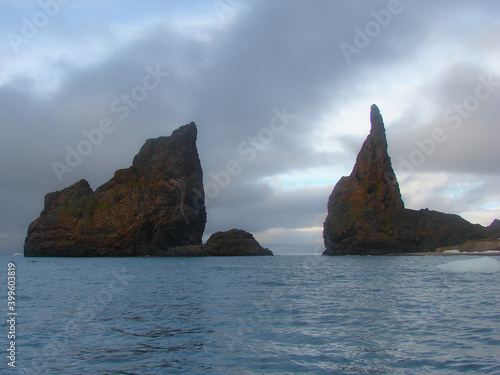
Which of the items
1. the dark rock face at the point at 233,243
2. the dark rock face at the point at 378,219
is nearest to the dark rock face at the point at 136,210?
the dark rock face at the point at 233,243

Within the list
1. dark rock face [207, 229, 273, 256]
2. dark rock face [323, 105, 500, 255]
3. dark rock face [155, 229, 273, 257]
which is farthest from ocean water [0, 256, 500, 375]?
dark rock face [207, 229, 273, 256]

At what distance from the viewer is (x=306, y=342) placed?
62.2ft

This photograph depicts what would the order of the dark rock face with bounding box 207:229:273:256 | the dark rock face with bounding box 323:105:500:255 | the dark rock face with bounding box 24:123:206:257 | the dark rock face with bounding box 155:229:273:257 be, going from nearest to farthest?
the dark rock face with bounding box 323:105:500:255 → the dark rock face with bounding box 155:229:273:257 → the dark rock face with bounding box 24:123:206:257 → the dark rock face with bounding box 207:229:273:256

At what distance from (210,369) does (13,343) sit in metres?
9.42

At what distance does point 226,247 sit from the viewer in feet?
591

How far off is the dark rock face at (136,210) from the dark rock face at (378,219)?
56.7 m

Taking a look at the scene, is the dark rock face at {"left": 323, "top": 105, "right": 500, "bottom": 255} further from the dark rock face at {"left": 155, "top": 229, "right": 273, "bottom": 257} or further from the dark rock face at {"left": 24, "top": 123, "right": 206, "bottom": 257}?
the dark rock face at {"left": 24, "top": 123, "right": 206, "bottom": 257}

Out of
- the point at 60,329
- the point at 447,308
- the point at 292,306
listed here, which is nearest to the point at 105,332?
the point at 60,329

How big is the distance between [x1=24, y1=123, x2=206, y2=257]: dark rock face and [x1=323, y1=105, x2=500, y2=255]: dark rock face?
186 ft

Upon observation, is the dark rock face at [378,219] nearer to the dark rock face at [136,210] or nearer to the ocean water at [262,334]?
the dark rock face at [136,210]

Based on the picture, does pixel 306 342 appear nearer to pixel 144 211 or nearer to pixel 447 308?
pixel 447 308

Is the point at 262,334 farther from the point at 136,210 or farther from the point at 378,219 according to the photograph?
the point at 136,210

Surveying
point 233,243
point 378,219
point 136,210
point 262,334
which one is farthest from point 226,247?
point 262,334

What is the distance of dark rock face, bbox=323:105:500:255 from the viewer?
156 metres
